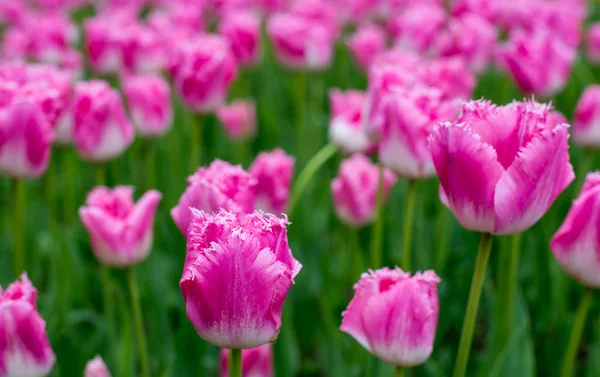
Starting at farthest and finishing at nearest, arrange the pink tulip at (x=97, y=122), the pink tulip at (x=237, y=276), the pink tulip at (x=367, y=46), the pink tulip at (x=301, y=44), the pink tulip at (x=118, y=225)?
the pink tulip at (x=367, y=46) → the pink tulip at (x=301, y=44) → the pink tulip at (x=97, y=122) → the pink tulip at (x=118, y=225) → the pink tulip at (x=237, y=276)

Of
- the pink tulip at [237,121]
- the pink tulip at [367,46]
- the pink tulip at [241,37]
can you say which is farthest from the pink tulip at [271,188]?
the pink tulip at [367,46]

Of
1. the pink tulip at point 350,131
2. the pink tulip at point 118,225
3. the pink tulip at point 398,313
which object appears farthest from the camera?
the pink tulip at point 350,131

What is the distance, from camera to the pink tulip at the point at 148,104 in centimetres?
202

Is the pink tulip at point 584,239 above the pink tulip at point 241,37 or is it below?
above

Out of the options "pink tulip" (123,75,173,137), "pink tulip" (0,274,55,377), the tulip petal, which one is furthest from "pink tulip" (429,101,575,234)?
"pink tulip" (123,75,173,137)

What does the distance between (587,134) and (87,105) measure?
4.13ft

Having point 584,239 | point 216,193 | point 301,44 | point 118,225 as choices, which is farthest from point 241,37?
point 584,239

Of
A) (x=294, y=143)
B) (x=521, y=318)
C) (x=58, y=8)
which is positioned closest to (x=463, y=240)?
(x=521, y=318)

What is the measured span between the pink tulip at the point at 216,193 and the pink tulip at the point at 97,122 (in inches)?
25.3

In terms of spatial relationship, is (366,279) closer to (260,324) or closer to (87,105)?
(260,324)

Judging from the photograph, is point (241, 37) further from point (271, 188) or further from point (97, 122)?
point (271, 188)

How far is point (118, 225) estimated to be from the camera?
1.30 metres

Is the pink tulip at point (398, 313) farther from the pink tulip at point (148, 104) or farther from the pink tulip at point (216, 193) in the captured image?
the pink tulip at point (148, 104)

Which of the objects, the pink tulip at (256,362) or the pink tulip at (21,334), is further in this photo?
the pink tulip at (256,362)
